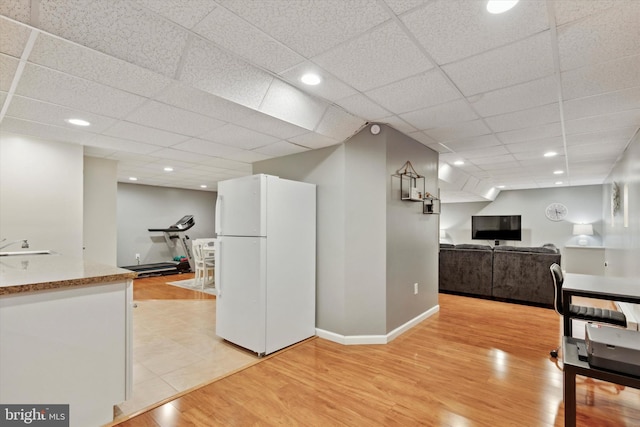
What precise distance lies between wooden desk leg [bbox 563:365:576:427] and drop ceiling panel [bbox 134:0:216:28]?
2.78 metres

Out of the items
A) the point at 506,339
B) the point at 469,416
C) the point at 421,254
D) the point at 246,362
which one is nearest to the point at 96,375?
the point at 246,362

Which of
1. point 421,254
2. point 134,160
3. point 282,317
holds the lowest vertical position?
point 282,317

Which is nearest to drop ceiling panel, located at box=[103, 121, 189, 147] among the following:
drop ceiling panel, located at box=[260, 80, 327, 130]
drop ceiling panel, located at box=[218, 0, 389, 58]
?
drop ceiling panel, located at box=[260, 80, 327, 130]

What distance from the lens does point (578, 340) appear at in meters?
1.99

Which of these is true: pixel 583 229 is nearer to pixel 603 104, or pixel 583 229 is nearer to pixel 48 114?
pixel 603 104

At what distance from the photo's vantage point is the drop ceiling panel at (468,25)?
1.55m

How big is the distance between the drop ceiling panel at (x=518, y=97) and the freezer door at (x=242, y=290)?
94.3 inches

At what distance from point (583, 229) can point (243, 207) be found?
8.76 meters

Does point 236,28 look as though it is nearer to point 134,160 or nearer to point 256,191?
point 256,191

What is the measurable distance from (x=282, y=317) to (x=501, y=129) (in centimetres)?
321

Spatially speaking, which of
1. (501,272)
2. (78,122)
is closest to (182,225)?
(78,122)

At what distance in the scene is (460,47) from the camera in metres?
1.88

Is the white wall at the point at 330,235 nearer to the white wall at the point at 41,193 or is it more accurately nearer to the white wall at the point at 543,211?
the white wall at the point at 41,193

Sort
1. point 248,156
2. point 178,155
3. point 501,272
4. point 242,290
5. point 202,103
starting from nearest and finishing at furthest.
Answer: point 202,103
point 242,290
point 248,156
point 178,155
point 501,272
